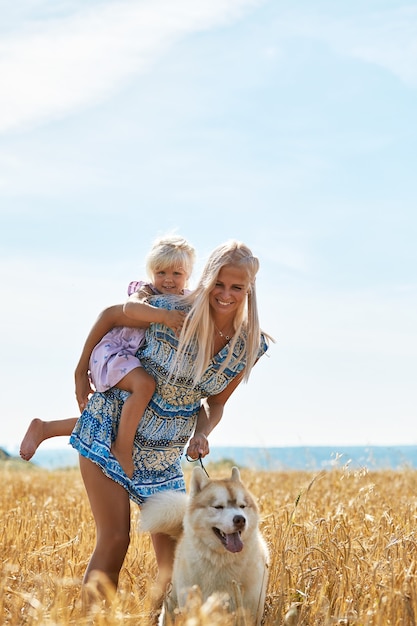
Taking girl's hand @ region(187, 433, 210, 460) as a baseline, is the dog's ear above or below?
below

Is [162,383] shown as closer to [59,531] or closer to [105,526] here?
[105,526]

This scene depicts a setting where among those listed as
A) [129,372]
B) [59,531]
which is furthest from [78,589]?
[59,531]

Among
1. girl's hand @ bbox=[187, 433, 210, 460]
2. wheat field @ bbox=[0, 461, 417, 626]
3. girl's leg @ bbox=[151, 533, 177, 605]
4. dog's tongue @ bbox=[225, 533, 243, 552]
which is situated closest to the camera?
wheat field @ bbox=[0, 461, 417, 626]

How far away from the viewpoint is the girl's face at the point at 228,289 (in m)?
5.09

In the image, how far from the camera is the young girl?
517cm

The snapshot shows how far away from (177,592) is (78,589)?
0.57 meters

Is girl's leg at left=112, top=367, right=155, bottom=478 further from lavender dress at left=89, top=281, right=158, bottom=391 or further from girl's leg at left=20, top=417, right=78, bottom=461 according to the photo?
girl's leg at left=20, top=417, right=78, bottom=461

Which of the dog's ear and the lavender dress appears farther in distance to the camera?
the lavender dress

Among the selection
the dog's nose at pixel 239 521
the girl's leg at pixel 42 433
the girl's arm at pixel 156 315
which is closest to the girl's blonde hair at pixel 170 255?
the girl's arm at pixel 156 315

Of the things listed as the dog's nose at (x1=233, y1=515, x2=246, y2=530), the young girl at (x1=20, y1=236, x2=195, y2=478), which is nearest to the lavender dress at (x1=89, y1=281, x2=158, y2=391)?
the young girl at (x1=20, y1=236, x2=195, y2=478)

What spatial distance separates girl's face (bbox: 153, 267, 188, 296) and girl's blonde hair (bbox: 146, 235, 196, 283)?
27 mm

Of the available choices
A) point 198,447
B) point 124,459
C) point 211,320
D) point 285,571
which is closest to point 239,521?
point 285,571

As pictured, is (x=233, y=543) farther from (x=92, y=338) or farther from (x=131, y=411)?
(x=92, y=338)

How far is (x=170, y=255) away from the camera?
5941 millimetres
